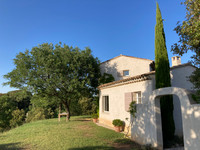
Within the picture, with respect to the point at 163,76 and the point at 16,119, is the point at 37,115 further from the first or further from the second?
the point at 163,76

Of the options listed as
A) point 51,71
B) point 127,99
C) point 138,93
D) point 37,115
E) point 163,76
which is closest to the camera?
point 163,76

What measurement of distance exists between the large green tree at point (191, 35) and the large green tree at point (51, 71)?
10433 millimetres

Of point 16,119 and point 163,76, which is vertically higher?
point 163,76

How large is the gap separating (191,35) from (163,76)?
11.4 feet

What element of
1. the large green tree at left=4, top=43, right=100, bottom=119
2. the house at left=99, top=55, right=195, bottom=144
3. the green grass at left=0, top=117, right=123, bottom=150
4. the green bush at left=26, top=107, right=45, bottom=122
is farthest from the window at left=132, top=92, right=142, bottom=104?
the green bush at left=26, top=107, right=45, bottom=122

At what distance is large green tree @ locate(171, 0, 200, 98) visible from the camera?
17.6ft

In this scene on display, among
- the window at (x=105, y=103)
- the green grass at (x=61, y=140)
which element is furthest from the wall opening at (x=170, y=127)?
the window at (x=105, y=103)

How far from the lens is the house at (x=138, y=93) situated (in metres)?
7.66

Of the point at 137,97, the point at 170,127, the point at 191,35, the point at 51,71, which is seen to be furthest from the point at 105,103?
the point at 191,35

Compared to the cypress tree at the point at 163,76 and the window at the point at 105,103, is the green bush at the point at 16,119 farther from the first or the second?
the cypress tree at the point at 163,76

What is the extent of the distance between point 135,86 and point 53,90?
31.5ft

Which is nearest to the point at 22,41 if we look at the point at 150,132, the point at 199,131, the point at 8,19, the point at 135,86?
the point at 8,19

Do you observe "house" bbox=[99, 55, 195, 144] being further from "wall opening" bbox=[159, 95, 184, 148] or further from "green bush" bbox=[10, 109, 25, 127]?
"green bush" bbox=[10, 109, 25, 127]

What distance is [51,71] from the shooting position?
14.2 metres
